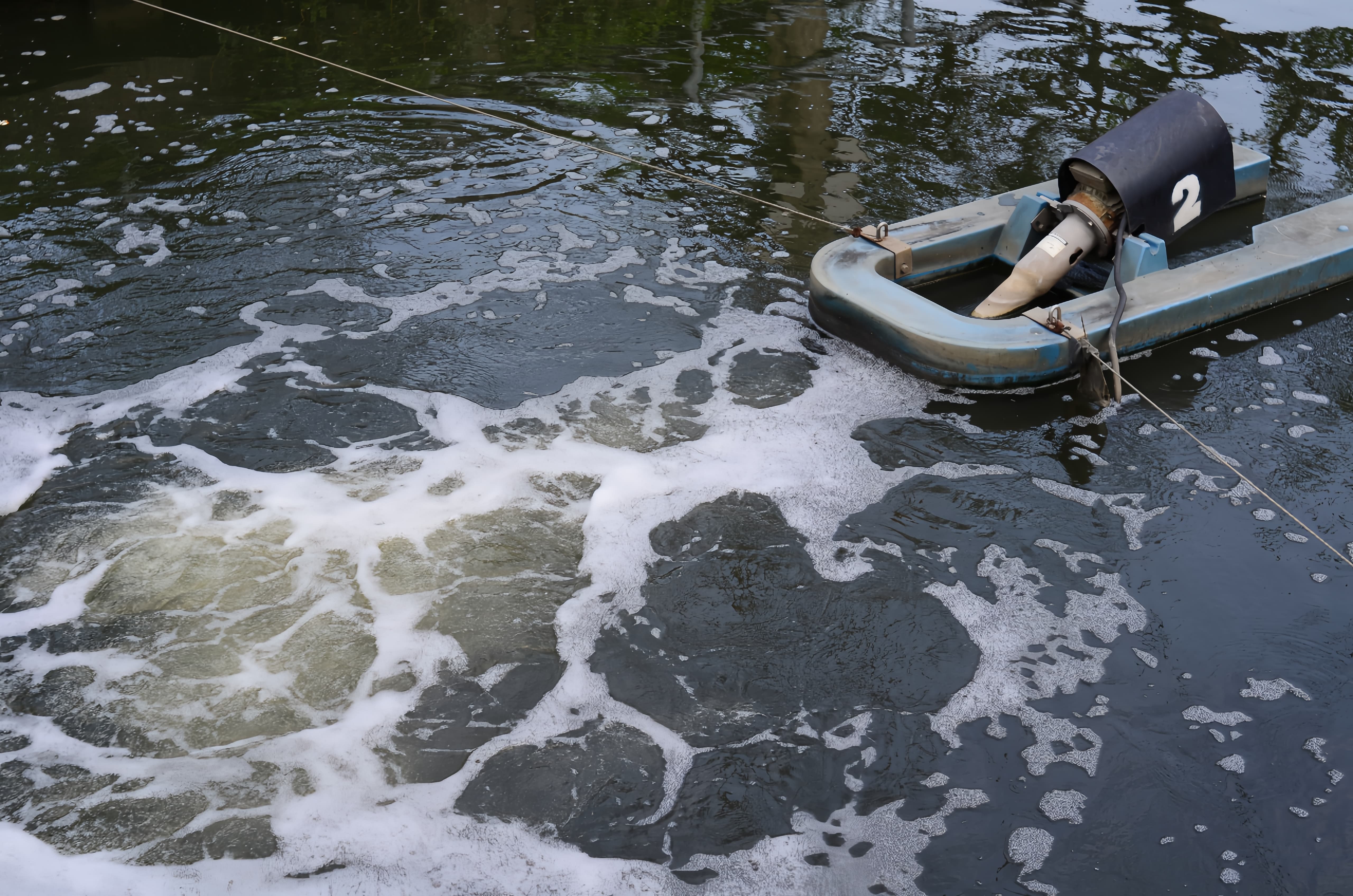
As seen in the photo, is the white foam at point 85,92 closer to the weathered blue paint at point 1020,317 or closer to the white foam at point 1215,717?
the weathered blue paint at point 1020,317

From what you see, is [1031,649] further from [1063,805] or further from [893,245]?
[893,245]

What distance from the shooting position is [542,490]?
13.7 ft

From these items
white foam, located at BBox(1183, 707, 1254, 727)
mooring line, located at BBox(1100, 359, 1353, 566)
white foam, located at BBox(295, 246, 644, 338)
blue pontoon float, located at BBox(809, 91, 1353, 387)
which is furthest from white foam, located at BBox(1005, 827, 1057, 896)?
white foam, located at BBox(295, 246, 644, 338)

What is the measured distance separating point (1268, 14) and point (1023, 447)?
7331 mm

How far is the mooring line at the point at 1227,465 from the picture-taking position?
154 inches

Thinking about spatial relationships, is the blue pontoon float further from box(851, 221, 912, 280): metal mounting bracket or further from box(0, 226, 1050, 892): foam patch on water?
box(0, 226, 1050, 892): foam patch on water

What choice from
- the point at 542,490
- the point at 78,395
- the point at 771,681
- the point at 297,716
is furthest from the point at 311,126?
the point at 771,681

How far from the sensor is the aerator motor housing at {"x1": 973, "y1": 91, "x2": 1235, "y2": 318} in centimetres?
483

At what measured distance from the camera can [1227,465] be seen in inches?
169

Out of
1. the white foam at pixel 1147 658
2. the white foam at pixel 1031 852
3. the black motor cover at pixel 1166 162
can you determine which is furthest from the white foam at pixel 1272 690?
the black motor cover at pixel 1166 162

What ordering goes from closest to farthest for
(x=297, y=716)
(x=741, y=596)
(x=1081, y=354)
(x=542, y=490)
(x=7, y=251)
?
1. (x=297, y=716)
2. (x=741, y=596)
3. (x=542, y=490)
4. (x=1081, y=354)
5. (x=7, y=251)

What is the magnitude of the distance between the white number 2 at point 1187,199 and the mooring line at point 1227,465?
0.94 meters

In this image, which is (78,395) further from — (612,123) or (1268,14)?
(1268,14)

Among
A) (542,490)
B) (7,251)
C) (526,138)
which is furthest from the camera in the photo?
(526,138)
